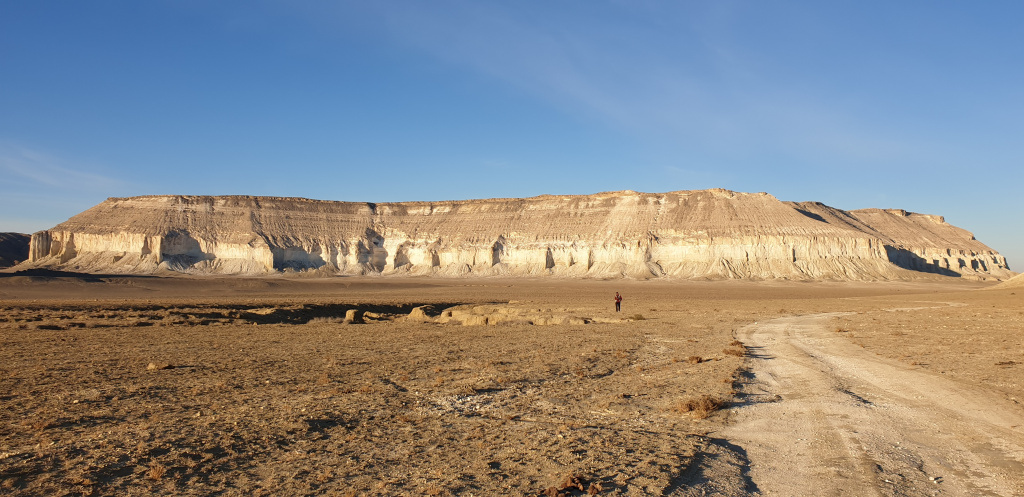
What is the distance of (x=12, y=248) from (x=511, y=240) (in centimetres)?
12535

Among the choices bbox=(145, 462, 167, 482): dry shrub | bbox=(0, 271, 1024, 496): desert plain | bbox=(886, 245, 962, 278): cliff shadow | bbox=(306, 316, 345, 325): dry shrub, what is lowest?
bbox=(306, 316, 345, 325): dry shrub

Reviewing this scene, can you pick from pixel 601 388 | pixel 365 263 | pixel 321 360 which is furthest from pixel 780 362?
pixel 365 263

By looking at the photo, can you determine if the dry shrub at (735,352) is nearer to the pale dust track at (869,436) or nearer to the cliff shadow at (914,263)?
the pale dust track at (869,436)

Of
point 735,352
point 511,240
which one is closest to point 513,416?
point 735,352

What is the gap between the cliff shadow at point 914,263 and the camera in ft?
352

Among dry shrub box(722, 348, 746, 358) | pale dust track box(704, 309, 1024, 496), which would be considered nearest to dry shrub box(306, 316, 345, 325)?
dry shrub box(722, 348, 746, 358)

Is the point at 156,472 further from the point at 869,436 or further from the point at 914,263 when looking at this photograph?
the point at 914,263

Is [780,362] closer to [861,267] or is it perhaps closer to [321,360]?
[321,360]

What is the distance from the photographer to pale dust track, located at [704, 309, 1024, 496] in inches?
240

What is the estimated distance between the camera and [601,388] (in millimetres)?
11602

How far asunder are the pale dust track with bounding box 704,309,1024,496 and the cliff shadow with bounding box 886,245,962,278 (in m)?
111

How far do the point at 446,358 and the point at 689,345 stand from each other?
7943 millimetres

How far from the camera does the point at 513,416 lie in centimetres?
920

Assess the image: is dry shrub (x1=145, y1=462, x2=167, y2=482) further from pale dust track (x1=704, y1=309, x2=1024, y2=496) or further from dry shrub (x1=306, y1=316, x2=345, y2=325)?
dry shrub (x1=306, y1=316, x2=345, y2=325)
